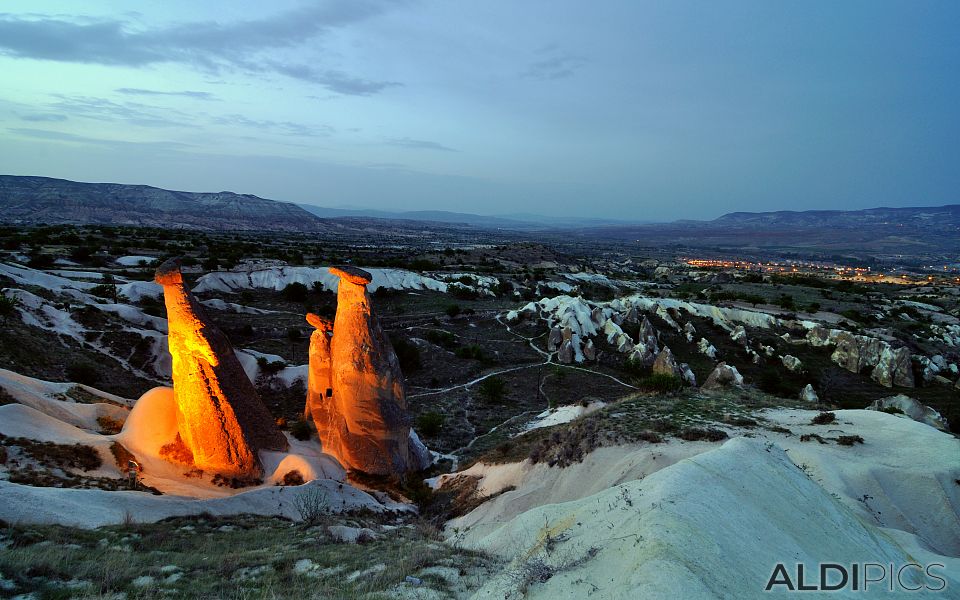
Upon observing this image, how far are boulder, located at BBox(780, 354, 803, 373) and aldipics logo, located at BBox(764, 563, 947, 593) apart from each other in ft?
95.6

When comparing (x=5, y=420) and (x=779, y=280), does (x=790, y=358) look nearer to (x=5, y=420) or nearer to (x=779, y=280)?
(x=5, y=420)

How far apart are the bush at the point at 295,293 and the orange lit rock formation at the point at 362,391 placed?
31.0m

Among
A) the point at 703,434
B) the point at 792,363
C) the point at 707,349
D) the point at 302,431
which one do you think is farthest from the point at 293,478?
the point at 792,363

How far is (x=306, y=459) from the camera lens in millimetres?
12227

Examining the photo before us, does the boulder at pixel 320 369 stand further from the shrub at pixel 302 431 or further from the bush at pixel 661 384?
the bush at pixel 661 384

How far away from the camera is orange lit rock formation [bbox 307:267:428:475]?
1327 cm

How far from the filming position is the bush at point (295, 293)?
137ft

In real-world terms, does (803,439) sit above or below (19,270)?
below

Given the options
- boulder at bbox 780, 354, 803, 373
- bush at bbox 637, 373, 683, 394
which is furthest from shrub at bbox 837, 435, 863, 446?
boulder at bbox 780, 354, 803, 373

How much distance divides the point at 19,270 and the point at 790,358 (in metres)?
48.9

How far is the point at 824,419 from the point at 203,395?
681 inches

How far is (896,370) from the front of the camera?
28.7m

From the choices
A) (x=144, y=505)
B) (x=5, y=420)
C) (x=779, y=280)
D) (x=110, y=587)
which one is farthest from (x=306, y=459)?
(x=779, y=280)

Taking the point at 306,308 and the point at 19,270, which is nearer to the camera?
the point at 19,270
